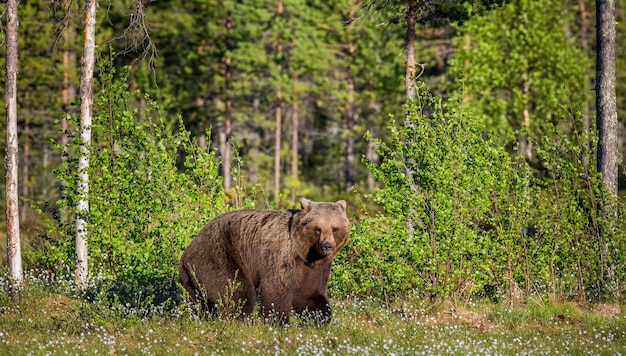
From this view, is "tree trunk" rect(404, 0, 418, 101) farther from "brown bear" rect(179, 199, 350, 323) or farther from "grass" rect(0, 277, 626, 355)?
"brown bear" rect(179, 199, 350, 323)

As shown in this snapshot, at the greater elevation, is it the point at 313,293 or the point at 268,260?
the point at 268,260

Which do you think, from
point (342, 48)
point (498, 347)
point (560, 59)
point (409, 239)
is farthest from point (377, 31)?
point (498, 347)

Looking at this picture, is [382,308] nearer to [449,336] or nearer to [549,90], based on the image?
[449,336]

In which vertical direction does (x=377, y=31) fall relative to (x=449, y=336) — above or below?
above

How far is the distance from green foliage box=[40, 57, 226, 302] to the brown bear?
2.65 metres

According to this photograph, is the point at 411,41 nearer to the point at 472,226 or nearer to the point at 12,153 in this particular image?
the point at 472,226

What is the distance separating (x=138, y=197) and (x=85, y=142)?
4.20ft

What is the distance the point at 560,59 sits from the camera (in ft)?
94.6

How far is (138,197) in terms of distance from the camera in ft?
45.8

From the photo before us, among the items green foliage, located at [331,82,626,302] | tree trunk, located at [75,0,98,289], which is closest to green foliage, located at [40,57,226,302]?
tree trunk, located at [75,0,98,289]

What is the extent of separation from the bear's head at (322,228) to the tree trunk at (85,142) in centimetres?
513

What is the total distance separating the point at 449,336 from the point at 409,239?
2.24 meters

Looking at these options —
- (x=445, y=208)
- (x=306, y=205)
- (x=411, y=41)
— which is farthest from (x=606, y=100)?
(x=306, y=205)

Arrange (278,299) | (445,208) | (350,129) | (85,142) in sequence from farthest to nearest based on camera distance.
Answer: (350,129) < (85,142) < (445,208) < (278,299)
